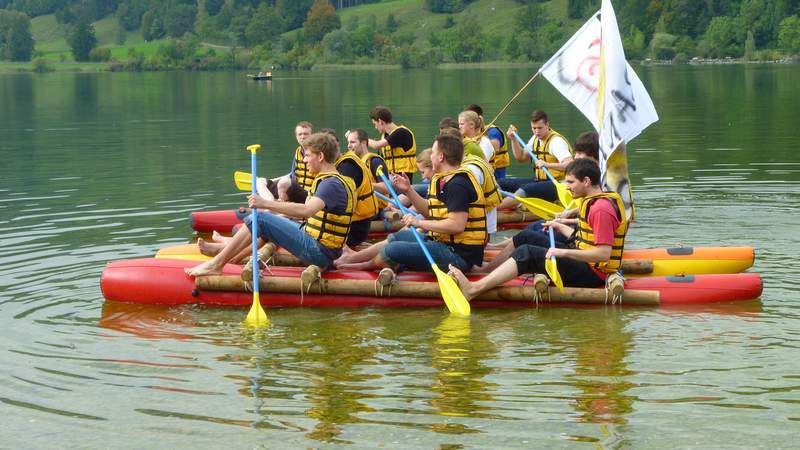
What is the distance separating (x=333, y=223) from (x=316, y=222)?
212 millimetres

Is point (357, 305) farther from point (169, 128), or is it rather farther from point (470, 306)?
point (169, 128)

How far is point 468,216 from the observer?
37.8 ft

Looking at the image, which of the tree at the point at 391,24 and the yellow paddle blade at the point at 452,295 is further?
the tree at the point at 391,24

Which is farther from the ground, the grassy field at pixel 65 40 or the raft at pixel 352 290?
the grassy field at pixel 65 40

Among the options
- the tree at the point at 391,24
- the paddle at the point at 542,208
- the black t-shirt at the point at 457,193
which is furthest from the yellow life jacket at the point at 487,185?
the tree at the point at 391,24

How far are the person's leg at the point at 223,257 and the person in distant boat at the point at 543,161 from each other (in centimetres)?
531

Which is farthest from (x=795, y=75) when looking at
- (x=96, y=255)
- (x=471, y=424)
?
(x=471, y=424)

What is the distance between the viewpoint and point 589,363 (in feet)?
31.7

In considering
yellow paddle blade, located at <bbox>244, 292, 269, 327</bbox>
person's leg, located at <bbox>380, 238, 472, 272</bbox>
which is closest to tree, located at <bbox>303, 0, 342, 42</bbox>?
person's leg, located at <bbox>380, 238, 472, 272</bbox>

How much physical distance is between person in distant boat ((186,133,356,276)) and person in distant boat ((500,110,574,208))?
4.87 meters

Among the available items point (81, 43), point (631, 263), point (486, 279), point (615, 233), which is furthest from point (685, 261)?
point (81, 43)

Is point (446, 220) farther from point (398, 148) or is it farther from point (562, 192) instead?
point (398, 148)

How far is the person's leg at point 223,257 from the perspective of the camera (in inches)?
472

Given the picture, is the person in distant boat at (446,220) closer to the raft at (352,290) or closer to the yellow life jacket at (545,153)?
the raft at (352,290)
